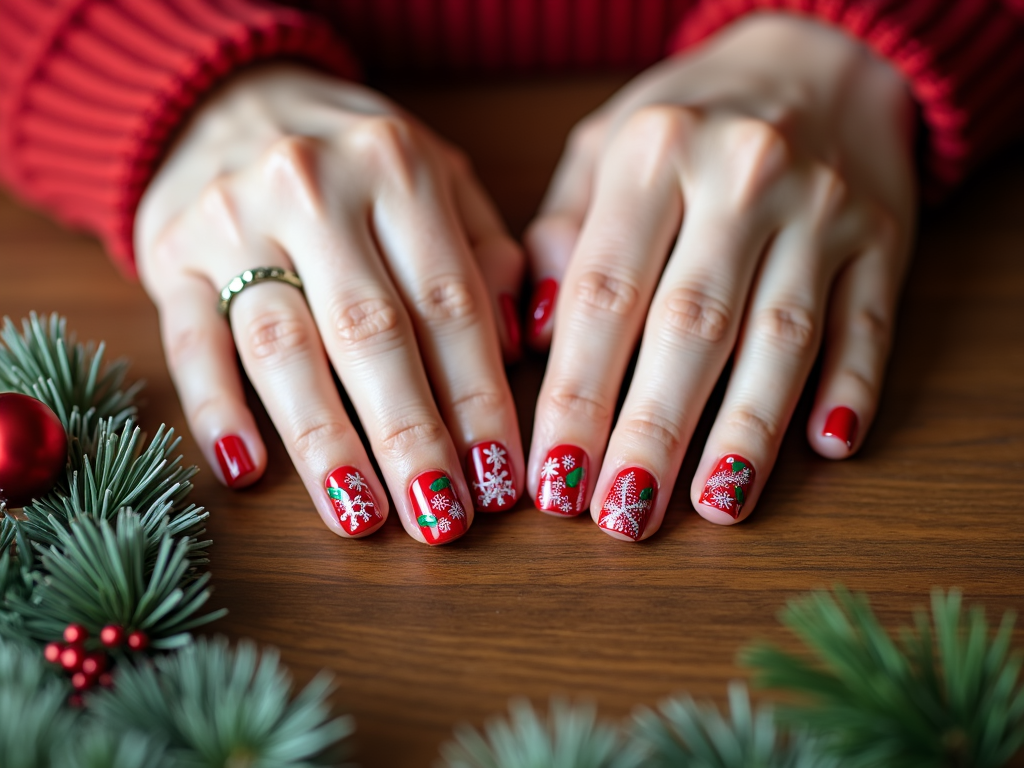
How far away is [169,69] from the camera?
2.15 feet

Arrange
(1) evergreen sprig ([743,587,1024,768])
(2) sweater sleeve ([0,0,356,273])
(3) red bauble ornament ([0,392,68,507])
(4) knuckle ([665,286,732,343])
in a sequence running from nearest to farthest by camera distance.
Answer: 1. (1) evergreen sprig ([743,587,1024,768])
2. (3) red bauble ornament ([0,392,68,507])
3. (4) knuckle ([665,286,732,343])
4. (2) sweater sleeve ([0,0,356,273])

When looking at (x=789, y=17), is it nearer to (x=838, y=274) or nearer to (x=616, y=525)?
(x=838, y=274)

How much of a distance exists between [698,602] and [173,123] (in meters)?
0.50

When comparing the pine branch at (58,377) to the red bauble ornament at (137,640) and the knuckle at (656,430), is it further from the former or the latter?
the knuckle at (656,430)

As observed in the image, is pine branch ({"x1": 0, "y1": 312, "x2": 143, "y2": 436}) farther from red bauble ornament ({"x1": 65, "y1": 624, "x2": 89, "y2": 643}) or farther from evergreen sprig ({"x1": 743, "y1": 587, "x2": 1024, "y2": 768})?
evergreen sprig ({"x1": 743, "y1": 587, "x2": 1024, "y2": 768})

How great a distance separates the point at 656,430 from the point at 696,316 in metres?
0.08

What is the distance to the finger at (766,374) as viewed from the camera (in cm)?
49

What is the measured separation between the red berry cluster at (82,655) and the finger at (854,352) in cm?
38

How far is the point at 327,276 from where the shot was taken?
550 mm

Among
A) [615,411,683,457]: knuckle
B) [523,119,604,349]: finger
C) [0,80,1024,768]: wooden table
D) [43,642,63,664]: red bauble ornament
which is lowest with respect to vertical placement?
[0,80,1024,768]: wooden table

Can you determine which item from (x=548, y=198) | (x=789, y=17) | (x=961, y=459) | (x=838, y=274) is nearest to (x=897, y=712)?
(x=961, y=459)

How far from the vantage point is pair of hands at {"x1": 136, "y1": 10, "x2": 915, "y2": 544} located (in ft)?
1.65

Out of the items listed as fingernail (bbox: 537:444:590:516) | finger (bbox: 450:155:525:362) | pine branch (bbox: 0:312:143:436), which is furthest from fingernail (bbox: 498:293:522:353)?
pine branch (bbox: 0:312:143:436)

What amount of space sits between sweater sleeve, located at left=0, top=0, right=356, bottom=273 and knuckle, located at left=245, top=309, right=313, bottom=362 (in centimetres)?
19
